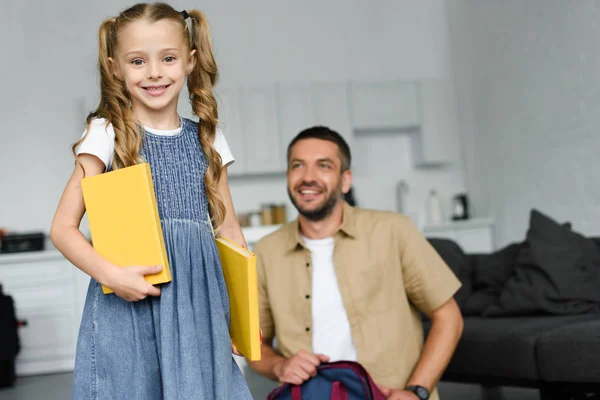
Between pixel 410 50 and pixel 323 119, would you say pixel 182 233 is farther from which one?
pixel 410 50

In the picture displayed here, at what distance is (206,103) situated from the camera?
4.87 ft

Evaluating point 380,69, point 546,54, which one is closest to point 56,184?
point 380,69

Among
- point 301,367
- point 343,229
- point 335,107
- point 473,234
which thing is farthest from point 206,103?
point 473,234

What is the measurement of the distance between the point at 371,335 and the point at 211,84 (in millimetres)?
1118

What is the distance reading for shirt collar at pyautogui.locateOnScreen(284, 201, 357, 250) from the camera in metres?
2.48

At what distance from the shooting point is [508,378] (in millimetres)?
3082

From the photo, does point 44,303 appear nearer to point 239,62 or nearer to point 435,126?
point 239,62

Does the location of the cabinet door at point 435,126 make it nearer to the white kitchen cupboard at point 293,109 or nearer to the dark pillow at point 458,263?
the white kitchen cupboard at point 293,109

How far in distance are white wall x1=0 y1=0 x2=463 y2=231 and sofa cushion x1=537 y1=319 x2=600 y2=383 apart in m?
4.24

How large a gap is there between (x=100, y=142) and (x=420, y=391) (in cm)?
129

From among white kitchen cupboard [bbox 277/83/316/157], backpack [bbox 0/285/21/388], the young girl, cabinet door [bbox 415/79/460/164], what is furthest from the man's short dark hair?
cabinet door [bbox 415/79/460/164]

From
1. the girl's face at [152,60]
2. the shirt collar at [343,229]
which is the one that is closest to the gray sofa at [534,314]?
the shirt collar at [343,229]

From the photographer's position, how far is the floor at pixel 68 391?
3891mm

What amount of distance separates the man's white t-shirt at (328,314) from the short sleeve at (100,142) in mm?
1197
